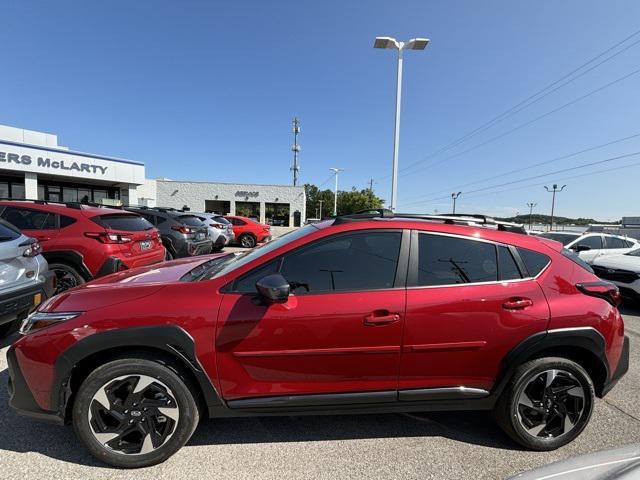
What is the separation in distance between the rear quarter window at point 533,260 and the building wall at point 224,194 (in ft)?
131

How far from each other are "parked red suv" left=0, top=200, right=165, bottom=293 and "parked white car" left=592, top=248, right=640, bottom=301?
8.76m

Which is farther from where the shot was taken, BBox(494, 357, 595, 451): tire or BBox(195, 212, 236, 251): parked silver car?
BBox(195, 212, 236, 251): parked silver car

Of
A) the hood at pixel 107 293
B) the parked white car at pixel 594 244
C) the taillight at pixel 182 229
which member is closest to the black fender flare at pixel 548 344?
the hood at pixel 107 293

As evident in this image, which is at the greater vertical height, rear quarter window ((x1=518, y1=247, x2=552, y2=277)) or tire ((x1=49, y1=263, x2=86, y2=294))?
rear quarter window ((x1=518, y1=247, x2=552, y2=277))

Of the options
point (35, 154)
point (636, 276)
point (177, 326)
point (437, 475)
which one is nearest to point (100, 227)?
point (177, 326)

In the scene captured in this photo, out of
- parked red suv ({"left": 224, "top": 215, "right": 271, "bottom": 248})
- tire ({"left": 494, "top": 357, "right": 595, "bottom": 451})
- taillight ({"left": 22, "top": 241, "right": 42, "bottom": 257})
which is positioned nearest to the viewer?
tire ({"left": 494, "top": 357, "right": 595, "bottom": 451})

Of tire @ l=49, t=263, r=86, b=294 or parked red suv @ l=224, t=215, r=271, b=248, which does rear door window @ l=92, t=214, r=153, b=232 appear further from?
parked red suv @ l=224, t=215, r=271, b=248

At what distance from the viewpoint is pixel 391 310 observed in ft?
7.80

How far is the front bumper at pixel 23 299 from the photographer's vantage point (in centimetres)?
351

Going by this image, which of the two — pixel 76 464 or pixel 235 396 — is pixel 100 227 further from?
pixel 235 396

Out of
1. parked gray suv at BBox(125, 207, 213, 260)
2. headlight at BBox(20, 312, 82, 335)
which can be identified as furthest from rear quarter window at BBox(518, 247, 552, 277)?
parked gray suv at BBox(125, 207, 213, 260)

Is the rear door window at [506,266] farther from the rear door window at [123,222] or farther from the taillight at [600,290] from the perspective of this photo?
the rear door window at [123,222]

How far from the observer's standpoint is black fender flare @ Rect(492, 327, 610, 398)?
2484 mm

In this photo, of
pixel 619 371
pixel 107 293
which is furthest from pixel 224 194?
pixel 619 371
